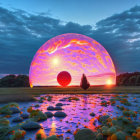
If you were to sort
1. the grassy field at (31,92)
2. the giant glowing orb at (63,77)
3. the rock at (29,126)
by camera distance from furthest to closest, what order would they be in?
the giant glowing orb at (63,77) < the grassy field at (31,92) < the rock at (29,126)

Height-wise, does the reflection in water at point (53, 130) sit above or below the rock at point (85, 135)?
below

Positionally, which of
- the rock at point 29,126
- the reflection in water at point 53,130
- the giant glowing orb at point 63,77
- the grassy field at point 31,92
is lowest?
the reflection in water at point 53,130

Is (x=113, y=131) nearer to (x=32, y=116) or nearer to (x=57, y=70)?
(x=32, y=116)

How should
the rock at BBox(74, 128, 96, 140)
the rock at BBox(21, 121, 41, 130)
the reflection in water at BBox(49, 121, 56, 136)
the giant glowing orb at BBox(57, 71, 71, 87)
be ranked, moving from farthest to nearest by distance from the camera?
1. the giant glowing orb at BBox(57, 71, 71, 87)
2. the rock at BBox(21, 121, 41, 130)
3. the reflection in water at BBox(49, 121, 56, 136)
4. the rock at BBox(74, 128, 96, 140)

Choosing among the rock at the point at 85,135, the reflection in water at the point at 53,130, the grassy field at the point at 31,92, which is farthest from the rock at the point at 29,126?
the grassy field at the point at 31,92

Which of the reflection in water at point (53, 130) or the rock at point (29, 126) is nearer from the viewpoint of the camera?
the reflection in water at point (53, 130)

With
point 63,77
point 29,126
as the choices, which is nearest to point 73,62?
point 63,77

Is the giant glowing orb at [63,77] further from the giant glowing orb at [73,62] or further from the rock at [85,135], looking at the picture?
the rock at [85,135]

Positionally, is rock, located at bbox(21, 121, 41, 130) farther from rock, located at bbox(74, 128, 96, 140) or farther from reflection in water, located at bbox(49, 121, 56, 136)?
rock, located at bbox(74, 128, 96, 140)

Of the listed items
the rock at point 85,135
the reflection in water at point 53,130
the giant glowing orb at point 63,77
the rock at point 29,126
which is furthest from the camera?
the giant glowing orb at point 63,77

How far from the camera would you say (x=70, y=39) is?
4191 centimetres

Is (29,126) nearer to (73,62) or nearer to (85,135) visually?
(85,135)

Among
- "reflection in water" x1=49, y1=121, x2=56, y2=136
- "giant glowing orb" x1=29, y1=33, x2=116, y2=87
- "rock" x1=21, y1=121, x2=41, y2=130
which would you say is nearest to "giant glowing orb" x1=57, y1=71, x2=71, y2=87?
"giant glowing orb" x1=29, y1=33, x2=116, y2=87

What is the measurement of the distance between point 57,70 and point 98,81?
10.9 meters
